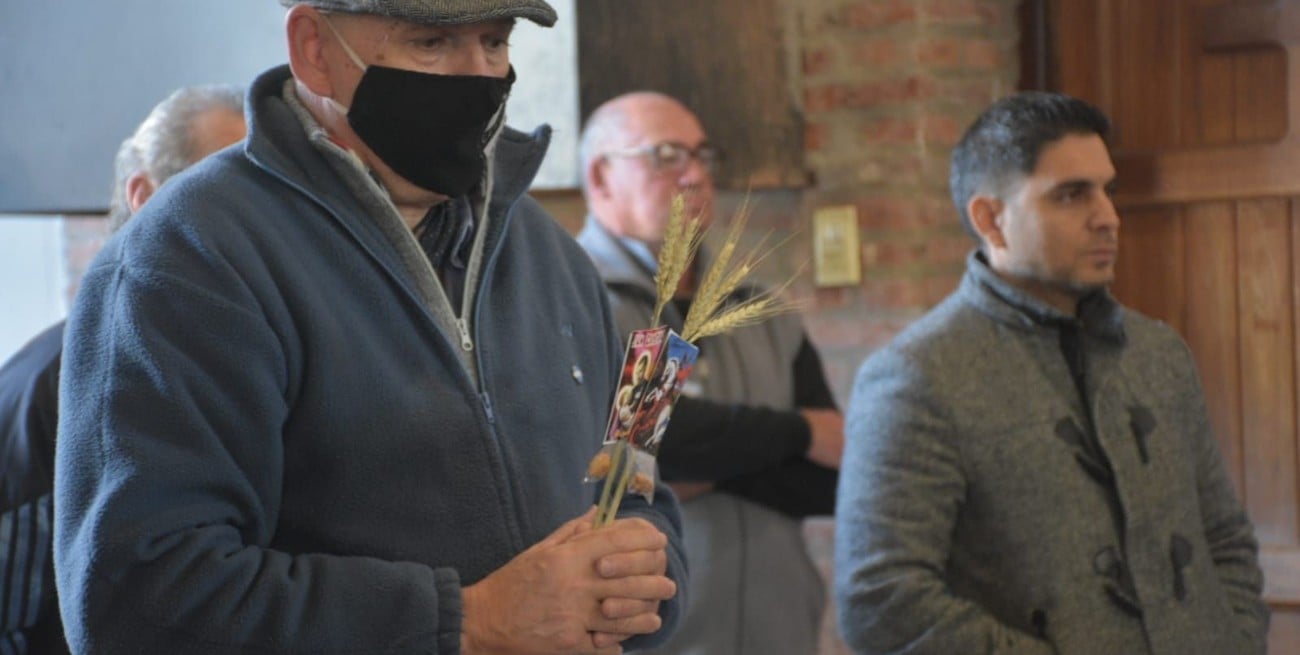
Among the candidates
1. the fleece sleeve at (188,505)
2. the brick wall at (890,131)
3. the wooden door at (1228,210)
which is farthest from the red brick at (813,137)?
the fleece sleeve at (188,505)

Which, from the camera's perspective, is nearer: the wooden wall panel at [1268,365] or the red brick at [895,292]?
the wooden wall panel at [1268,365]

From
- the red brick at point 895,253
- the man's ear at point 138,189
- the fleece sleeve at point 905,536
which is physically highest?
the man's ear at point 138,189

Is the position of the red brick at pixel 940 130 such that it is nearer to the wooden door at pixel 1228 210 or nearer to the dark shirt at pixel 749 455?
the wooden door at pixel 1228 210

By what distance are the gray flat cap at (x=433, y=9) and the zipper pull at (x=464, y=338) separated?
0.95ft

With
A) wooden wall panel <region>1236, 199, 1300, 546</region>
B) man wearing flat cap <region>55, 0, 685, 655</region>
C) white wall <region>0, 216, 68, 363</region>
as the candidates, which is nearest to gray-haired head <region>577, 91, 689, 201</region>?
wooden wall panel <region>1236, 199, 1300, 546</region>

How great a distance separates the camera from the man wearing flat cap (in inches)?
50.0

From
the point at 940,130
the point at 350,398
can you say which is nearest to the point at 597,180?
the point at 940,130

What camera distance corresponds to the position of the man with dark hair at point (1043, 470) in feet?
7.24

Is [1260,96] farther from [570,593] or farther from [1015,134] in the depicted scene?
[570,593]

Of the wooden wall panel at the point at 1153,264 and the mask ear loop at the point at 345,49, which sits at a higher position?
the mask ear loop at the point at 345,49

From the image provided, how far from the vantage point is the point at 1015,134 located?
8.18ft

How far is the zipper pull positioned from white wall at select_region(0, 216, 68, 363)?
10.1ft

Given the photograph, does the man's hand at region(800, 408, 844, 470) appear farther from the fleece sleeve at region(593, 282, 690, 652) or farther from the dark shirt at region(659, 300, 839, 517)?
the fleece sleeve at region(593, 282, 690, 652)

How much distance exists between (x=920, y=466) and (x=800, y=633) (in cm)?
63
